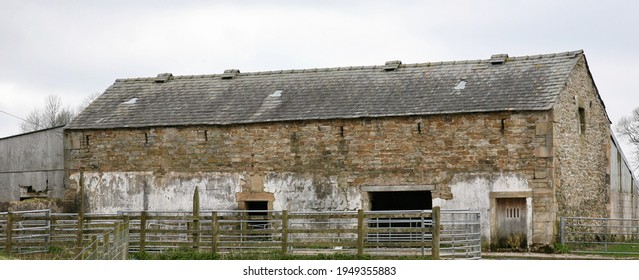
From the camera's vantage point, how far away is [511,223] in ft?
101

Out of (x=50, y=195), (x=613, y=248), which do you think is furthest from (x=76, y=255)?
(x=613, y=248)

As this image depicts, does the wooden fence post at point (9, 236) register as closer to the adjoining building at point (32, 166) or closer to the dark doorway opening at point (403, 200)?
the adjoining building at point (32, 166)

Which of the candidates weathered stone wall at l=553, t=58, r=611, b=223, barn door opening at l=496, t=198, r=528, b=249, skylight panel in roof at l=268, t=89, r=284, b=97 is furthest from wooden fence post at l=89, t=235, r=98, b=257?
weathered stone wall at l=553, t=58, r=611, b=223

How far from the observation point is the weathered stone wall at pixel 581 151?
3145 centimetres

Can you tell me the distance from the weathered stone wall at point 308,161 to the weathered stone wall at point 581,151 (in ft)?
3.90

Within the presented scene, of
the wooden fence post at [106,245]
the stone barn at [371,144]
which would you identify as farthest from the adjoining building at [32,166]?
the wooden fence post at [106,245]

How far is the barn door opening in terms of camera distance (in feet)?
100

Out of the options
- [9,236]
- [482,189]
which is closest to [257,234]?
[9,236]

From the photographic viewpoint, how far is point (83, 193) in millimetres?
35906

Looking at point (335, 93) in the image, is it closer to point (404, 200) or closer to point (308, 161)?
point (308, 161)

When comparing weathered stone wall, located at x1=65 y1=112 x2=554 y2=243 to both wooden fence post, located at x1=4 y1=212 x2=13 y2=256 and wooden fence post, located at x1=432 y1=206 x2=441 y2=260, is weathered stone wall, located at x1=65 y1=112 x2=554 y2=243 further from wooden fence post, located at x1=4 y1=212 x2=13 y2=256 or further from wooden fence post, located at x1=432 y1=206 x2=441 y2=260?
wooden fence post, located at x1=4 y1=212 x2=13 y2=256

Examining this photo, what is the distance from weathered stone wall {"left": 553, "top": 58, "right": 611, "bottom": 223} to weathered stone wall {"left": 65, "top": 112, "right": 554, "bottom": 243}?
1.19 m

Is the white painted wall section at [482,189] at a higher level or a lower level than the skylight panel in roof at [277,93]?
lower

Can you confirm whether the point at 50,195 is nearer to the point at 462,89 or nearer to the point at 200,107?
the point at 200,107
